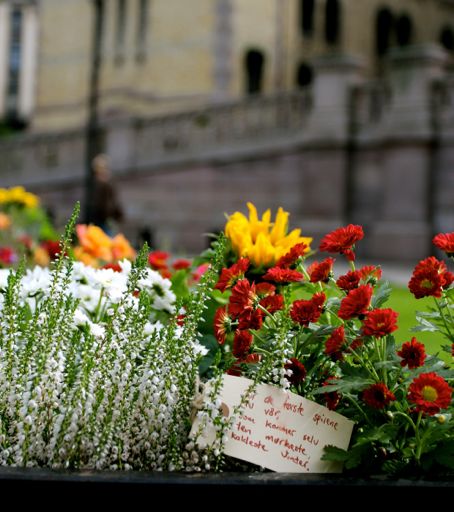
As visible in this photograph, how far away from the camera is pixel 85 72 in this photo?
42531 mm

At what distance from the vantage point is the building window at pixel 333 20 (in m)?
42.0

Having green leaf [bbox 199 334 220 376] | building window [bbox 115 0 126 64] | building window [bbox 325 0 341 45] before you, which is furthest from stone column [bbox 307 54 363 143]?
building window [bbox 325 0 341 45]

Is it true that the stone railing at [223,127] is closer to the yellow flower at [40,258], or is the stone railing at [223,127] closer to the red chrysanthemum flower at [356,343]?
the yellow flower at [40,258]

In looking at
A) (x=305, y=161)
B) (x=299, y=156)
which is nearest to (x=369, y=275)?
(x=305, y=161)

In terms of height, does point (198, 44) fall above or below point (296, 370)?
above

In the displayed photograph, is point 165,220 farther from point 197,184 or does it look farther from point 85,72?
point 85,72

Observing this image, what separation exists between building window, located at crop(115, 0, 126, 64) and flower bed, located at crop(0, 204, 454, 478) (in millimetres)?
38710

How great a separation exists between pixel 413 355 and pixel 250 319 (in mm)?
417

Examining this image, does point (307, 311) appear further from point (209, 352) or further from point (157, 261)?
point (157, 261)

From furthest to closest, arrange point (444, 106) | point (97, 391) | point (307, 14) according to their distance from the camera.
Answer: point (307, 14)
point (444, 106)
point (97, 391)

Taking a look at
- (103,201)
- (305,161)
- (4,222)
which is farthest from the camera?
(305,161)

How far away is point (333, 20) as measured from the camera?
42188 millimetres

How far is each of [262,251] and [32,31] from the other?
66.1 m

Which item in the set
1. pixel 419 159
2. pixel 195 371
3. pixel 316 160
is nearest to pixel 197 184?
pixel 316 160
